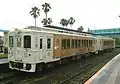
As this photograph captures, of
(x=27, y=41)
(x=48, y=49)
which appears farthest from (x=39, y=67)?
(x=27, y=41)

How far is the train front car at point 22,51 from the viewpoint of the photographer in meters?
14.3

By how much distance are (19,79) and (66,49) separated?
6867 millimetres

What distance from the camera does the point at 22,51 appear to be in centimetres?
1464

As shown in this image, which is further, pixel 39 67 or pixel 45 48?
pixel 45 48

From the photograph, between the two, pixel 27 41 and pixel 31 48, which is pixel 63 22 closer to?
pixel 27 41

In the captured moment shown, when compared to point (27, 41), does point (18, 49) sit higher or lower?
lower

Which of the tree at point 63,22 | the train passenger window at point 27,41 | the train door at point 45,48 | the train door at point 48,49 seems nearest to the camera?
the train passenger window at point 27,41

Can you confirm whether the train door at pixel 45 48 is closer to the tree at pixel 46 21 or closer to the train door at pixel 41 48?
the train door at pixel 41 48

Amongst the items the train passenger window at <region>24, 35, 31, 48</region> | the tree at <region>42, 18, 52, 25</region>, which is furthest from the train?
the tree at <region>42, 18, 52, 25</region>

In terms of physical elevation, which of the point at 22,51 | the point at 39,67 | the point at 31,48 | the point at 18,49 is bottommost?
the point at 39,67

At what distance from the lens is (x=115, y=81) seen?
44.1ft

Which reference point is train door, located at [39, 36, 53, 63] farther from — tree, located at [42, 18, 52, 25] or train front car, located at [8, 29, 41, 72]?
tree, located at [42, 18, 52, 25]

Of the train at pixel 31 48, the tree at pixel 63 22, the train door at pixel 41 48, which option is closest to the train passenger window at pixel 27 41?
the train at pixel 31 48

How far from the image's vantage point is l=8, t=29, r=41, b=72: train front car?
14.3 m
